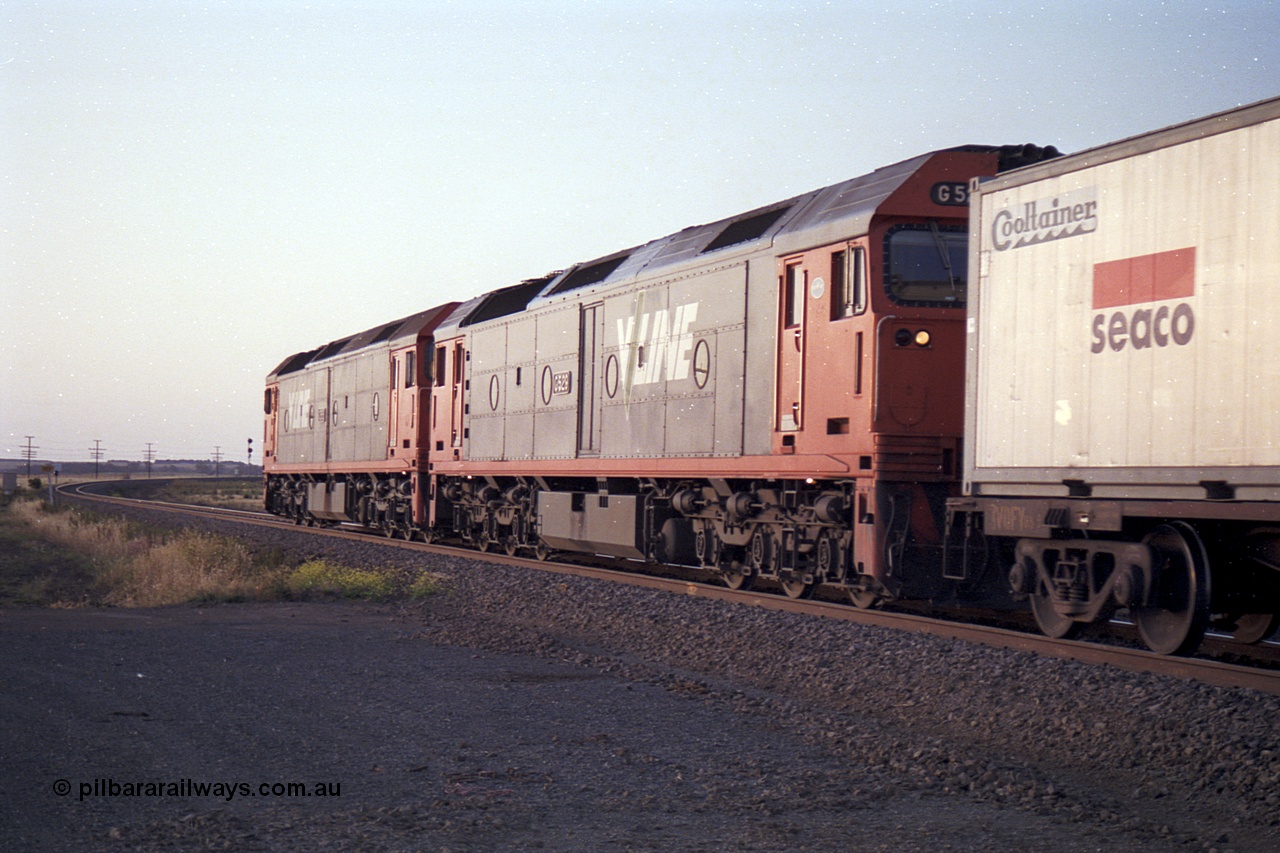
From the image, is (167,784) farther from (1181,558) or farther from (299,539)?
(299,539)

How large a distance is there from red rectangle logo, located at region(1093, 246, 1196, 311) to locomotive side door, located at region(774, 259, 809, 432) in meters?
4.01

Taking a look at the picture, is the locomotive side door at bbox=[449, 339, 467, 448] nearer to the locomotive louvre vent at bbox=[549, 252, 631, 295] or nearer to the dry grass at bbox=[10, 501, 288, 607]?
the locomotive louvre vent at bbox=[549, 252, 631, 295]

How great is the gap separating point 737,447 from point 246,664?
241 inches

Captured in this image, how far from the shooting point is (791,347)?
12.7m

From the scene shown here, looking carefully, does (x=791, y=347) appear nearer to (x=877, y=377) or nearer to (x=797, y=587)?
(x=877, y=377)

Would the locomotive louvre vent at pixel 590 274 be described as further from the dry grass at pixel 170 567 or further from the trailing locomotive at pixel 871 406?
the dry grass at pixel 170 567

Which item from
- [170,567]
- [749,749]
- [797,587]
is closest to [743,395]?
[797,587]

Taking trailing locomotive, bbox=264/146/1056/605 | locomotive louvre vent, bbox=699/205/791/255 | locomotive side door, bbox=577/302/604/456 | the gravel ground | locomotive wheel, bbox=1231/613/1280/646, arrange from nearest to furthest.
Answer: the gravel ground
locomotive wheel, bbox=1231/613/1280/646
trailing locomotive, bbox=264/146/1056/605
locomotive louvre vent, bbox=699/205/791/255
locomotive side door, bbox=577/302/604/456

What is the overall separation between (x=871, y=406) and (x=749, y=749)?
534 centimetres

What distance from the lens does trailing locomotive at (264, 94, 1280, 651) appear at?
8.69m

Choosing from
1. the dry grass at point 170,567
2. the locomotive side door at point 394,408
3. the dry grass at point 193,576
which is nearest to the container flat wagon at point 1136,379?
the dry grass at point 193,576

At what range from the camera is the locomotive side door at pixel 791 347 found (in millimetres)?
12523

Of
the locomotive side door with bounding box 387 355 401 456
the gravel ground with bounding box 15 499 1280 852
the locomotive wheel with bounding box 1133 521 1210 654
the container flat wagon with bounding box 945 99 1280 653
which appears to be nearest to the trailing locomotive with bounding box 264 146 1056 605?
the container flat wagon with bounding box 945 99 1280 653

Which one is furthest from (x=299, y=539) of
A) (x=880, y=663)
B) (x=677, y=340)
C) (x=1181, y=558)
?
(x=1181, y=558)
